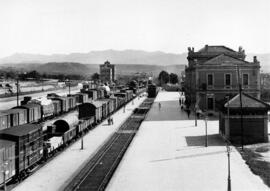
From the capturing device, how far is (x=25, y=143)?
22.7m

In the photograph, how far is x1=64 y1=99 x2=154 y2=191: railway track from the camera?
69.5 feet

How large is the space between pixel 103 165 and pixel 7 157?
8.23 m

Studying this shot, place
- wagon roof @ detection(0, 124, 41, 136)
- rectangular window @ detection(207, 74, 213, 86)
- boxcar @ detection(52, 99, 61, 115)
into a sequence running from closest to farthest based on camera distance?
wagon roof @ detection(0, 124, 41, 136)
boxcar @ detection(52, 99, 61, 115)
rectangular window @ detection(207, 74, 213, 86)

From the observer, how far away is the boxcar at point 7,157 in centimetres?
1941

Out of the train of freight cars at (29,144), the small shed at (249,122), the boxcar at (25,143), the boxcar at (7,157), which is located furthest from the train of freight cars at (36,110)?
the small shed at (249,122)

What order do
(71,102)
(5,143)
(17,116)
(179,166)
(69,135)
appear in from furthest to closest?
(71,102) < (17,116) < (69,135) < (179,166) < (5,143)

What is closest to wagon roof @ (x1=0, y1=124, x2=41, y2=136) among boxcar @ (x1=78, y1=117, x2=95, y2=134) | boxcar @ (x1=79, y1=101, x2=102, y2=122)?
boxcar @ (x1=78, y1=117, x2=95, y2=134)

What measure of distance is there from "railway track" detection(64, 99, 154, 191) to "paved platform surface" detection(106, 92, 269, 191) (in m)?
0.80

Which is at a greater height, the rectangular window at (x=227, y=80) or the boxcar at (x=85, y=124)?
the rectangular window at (x=227, y=80)

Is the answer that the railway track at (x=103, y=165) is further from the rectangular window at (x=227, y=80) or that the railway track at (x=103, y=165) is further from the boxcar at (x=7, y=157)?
the rectangular window at (x=227, y=80)

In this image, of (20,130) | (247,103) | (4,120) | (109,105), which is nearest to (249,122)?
(247,103)

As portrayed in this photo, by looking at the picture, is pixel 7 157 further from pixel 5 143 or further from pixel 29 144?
pixel 29 144

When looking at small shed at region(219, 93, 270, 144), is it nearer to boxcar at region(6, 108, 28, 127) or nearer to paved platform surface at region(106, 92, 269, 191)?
paved platform surface at region(106, 92, 269, 191)

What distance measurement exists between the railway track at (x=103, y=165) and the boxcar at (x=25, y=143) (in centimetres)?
368
